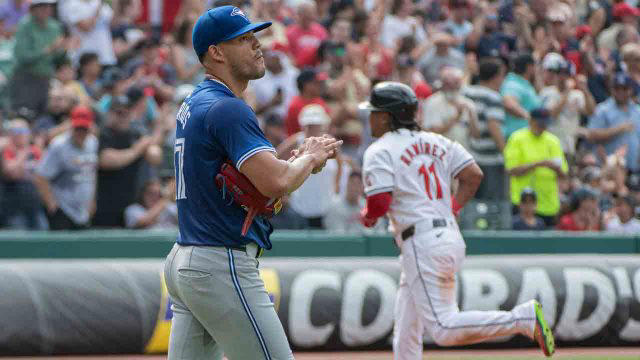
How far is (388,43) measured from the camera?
1638 cm

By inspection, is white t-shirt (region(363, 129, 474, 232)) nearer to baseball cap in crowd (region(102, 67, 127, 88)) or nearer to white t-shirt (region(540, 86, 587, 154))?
baseball cap in crowd (region(102, 67, 127, 88))

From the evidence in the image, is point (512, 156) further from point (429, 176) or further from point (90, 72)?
point (429, 176)

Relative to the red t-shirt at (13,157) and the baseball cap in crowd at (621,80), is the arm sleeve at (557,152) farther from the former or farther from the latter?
the red t-shirt at (13,157)

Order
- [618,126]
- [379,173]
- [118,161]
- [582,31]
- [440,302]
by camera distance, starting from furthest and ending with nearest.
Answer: [582,31] → [618,126] → [118,161] → [379,173] → [440,302]

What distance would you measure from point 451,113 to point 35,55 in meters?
4.56

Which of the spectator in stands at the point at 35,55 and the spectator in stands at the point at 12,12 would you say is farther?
the spectator in stands at the point at 12,12

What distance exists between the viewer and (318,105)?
43.4 feet

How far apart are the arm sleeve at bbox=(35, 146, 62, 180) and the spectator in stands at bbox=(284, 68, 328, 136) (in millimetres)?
2721

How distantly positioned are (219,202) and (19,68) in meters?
8.86

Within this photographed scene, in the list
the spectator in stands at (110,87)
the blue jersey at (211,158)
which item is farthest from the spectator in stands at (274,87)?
the blue jersey at (211,158)

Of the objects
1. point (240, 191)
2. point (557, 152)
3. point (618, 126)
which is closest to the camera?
point (240, 191)

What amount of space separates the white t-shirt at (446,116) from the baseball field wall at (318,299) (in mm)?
2086

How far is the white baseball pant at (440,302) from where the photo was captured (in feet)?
25.3

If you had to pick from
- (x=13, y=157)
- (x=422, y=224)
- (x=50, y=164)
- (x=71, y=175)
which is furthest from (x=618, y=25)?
(x=422, y=224)
